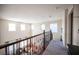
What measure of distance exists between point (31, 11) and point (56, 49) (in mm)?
811

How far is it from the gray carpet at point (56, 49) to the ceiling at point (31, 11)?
1.46 ft

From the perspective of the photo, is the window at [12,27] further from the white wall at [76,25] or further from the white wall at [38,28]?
the white wall at [76,25]

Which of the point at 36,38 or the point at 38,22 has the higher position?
the point at 38,22

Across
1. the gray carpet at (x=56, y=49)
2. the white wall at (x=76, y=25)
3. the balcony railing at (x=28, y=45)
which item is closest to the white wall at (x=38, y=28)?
the balcony railing at (x=28, y=45)

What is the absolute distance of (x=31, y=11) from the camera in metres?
1.84

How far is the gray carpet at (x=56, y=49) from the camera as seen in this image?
71.8 inches

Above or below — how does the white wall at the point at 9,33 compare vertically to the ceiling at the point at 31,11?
below

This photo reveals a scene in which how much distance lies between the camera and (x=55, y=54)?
1.83 metres

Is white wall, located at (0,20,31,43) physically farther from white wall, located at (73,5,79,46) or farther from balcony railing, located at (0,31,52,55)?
white wall, located at (73,5,79,46)
